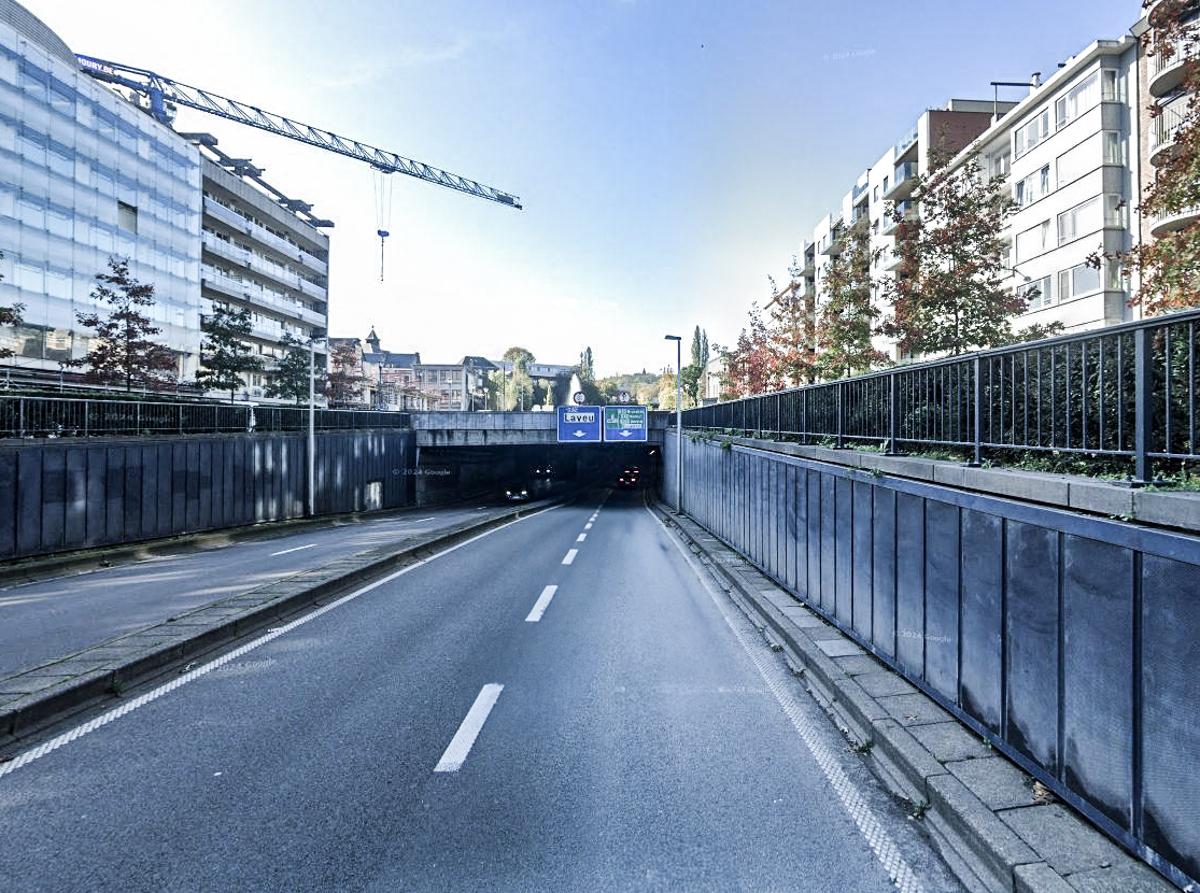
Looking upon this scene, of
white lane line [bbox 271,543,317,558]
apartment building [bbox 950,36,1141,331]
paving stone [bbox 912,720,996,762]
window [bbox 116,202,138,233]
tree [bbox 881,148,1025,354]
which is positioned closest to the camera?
paving stone [bbox 912,720,996,762]

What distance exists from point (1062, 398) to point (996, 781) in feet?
10.1

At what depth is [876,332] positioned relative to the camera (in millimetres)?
17375

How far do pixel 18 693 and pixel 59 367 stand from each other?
41.7m

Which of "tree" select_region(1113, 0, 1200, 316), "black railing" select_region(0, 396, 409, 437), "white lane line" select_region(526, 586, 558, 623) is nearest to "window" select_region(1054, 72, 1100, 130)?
"tree" select_region(1113, 0, 1200, 316)

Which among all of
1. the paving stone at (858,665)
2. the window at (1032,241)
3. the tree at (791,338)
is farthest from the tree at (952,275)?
the window at (1032,241)

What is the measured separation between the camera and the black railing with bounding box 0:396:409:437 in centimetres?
1449

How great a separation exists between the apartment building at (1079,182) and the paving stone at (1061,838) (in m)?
26.7

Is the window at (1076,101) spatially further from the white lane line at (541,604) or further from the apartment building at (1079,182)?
the white lane line at (541,604)

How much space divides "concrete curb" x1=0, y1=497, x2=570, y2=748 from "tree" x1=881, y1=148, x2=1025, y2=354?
14394 mm

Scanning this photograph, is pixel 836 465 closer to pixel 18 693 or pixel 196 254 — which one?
pixel 18 693

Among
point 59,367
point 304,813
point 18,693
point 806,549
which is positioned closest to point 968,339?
point 806,549

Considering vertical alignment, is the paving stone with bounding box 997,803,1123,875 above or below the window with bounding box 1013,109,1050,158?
below

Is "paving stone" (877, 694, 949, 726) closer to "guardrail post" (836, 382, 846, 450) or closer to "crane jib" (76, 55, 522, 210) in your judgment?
"guardrail post" (836, 382, 846, 450)

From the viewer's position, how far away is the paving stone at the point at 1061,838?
3355mm
